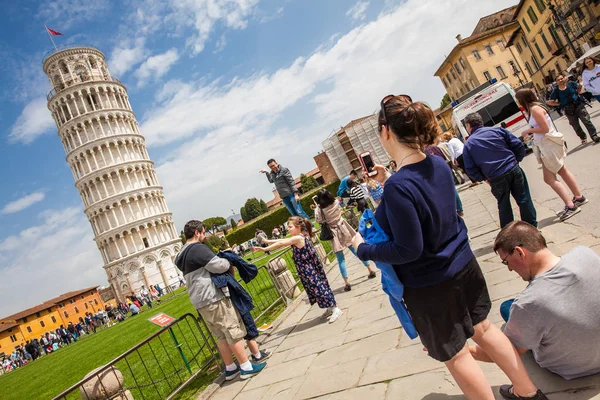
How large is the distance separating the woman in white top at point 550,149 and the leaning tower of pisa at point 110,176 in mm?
65567

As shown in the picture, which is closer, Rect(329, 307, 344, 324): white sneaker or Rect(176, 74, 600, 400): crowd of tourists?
Rect(176, 74, 600, 400): crowd of tourists

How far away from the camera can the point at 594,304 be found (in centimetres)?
194

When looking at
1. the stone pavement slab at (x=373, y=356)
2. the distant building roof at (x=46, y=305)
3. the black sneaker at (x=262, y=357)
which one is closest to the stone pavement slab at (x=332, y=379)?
the stone pavement slab at (x=373, y=356)

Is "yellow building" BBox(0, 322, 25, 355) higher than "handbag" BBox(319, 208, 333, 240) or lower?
higher

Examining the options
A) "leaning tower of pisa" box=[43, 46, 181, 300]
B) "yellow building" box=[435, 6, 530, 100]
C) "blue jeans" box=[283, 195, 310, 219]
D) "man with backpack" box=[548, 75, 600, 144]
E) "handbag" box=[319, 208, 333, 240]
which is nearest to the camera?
"handbag" box=[319, 208, 333, 240]

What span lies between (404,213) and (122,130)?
74235 millimetres

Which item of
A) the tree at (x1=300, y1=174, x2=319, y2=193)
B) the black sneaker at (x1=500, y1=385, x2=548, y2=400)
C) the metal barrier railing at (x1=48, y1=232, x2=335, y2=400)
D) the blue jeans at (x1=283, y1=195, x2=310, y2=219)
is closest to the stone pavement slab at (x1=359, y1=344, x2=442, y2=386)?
the black sneaker at (x1=500, y1=385, x2=548, y2=400)

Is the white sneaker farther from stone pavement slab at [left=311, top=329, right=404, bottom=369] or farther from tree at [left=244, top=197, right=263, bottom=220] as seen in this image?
tree at [left=244, top=197, right=263, bottom=220]

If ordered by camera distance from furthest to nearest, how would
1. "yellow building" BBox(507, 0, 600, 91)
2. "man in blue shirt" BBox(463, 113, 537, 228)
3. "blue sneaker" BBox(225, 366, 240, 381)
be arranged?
1. "yellow building" BBox(507, 0, 600, 91)
2. "blue sneaker" BBox(225, 366, 240, 381)
3. "man in blue shirt" BBox(463, 113, 537, 228)

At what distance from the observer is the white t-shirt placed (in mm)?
8953

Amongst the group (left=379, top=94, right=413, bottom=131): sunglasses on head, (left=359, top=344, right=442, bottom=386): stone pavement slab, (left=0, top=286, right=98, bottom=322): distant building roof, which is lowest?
(left=359, top=344, right=442, bottom=386): stone pavement slab

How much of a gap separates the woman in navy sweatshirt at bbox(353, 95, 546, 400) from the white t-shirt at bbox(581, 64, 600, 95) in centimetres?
965

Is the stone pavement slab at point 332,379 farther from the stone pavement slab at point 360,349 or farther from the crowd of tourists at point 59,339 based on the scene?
the crowd of tourists at point 59,339

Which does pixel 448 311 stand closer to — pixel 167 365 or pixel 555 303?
pixel 555 303
